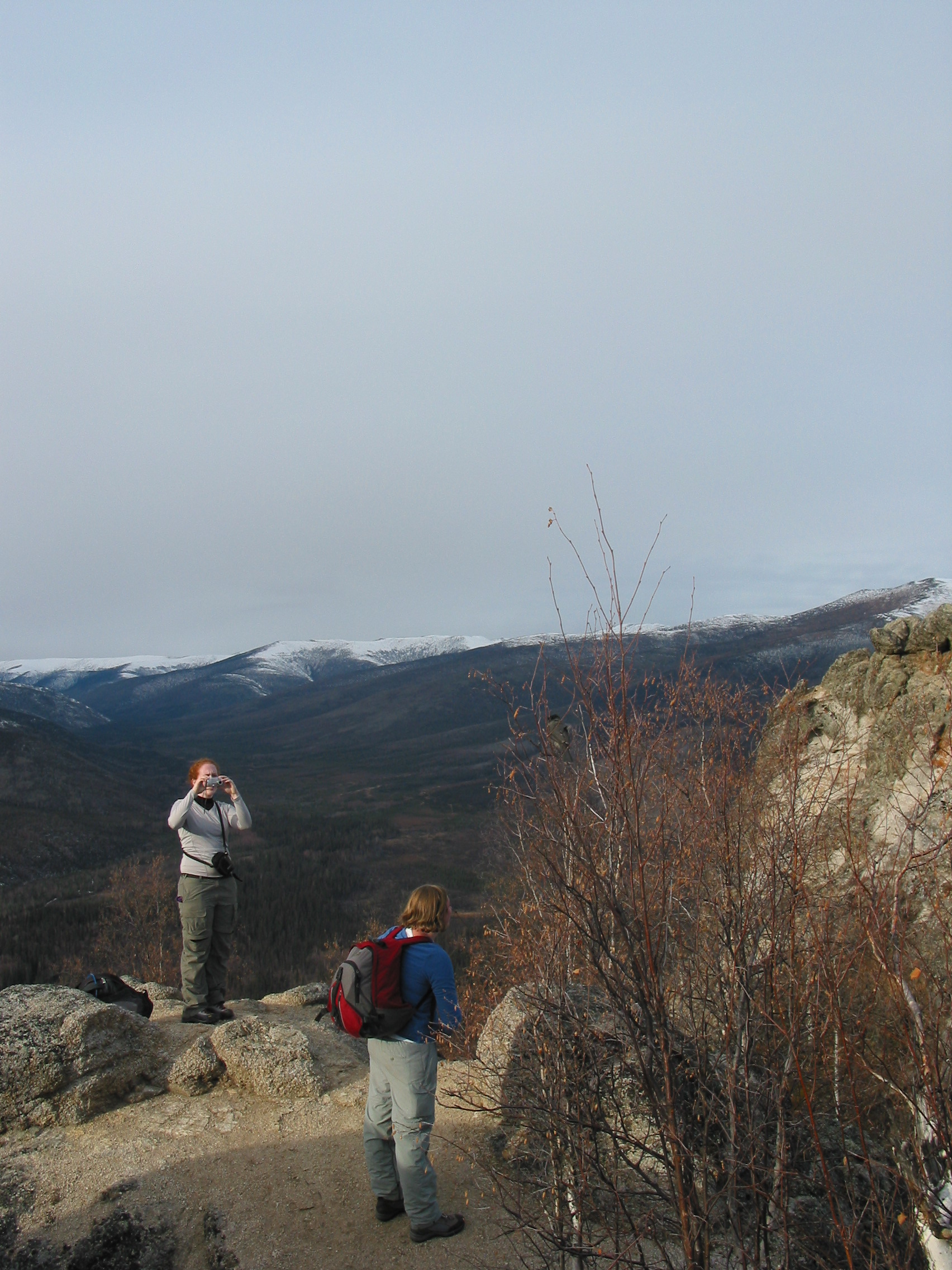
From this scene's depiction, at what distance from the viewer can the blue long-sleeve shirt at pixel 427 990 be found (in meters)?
3.71

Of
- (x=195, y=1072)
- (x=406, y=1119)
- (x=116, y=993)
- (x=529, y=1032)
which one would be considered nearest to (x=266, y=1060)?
(x=195, y=1072)

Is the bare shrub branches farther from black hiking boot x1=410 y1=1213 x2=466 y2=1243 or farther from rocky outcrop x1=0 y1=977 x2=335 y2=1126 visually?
rocky outcrop x1=0 y1=977 x2=335 y2=1126

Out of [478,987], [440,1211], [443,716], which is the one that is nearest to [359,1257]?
[440,1211]

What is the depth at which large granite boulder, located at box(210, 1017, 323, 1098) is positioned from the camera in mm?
5703

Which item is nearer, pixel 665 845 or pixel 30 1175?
pixel 665 845

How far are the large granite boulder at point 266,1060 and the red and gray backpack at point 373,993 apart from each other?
2.54 meters

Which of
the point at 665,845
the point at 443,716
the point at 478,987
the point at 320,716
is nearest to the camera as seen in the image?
the point at 665,845

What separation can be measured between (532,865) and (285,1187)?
256 cm

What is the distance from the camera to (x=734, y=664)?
12425cm

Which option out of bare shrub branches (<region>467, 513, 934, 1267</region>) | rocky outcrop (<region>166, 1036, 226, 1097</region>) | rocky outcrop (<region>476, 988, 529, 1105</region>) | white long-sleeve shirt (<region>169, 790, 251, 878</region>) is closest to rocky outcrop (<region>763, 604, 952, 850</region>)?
rocky outcrop (<region>476, 988, 529, 1105</region>)

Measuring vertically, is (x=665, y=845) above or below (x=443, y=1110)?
above

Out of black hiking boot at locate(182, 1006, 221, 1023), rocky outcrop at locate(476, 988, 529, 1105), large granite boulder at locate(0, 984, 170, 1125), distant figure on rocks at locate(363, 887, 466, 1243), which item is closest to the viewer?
distant figure on rocks at locate(363, 887, 466, 1243)

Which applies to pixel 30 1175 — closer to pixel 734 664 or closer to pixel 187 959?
pixel 187 959

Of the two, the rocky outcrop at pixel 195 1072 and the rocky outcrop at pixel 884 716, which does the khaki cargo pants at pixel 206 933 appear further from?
the rocky outcrop at pixel 884 716
